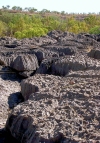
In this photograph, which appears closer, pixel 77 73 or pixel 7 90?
pixel 77 73

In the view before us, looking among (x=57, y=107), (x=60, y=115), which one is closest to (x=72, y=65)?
(x=57, y=107)

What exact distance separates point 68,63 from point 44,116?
7557 millimetres

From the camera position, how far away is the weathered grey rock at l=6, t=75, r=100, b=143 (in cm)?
756

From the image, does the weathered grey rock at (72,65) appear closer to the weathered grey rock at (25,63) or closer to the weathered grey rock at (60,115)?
the weathered grey rock at (25,63)

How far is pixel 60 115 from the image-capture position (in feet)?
28.5

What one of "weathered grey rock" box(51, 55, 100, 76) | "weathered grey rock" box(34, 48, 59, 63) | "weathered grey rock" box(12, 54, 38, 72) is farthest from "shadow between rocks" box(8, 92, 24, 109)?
"weathered grey rock" box(34, 48, 59, 63)

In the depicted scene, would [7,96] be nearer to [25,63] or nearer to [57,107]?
[25,63]

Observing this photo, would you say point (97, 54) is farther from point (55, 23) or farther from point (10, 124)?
point (55, 23)

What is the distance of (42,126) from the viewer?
8.14 metres

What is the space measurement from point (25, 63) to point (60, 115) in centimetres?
1010

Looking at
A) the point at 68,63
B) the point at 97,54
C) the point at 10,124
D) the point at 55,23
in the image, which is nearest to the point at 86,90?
the point at 10,124

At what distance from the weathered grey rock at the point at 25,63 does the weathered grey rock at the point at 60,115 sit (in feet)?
22.2

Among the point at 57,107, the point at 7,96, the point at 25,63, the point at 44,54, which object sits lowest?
the point at 7,96

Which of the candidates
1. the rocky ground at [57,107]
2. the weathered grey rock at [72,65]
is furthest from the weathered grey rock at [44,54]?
the weathered grey rock at [72,65]
